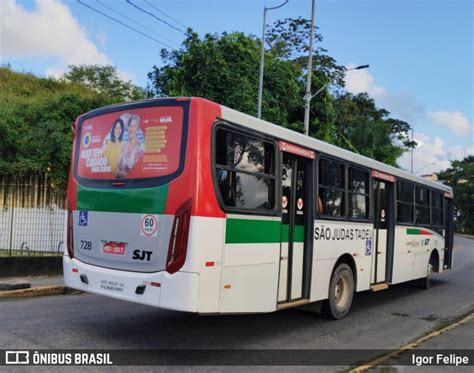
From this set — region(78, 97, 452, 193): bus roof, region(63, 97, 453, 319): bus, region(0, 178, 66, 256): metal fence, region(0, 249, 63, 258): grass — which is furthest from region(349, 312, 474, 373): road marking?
region(0, 249, 63, 258): grass

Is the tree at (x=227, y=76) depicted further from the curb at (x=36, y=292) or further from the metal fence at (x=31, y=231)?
the curb at (x=36, y=292)

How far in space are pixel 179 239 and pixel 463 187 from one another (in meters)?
66.1

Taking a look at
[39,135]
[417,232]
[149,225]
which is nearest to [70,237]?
[149,225]

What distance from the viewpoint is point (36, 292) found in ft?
31.3

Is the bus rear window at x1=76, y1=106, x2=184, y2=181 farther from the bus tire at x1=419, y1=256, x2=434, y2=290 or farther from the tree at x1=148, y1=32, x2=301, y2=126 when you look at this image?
the tree at x1=148, y1=32, x2=301, y2=126

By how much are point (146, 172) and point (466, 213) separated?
67.9 metres

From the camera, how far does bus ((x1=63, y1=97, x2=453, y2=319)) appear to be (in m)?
5.45

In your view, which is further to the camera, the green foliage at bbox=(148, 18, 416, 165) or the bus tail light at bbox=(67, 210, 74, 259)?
the green foliage at bbox=(148, 18, 416, 165)

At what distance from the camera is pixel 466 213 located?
216 feet

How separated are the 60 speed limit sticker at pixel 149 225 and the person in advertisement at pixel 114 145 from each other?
0.81 meters

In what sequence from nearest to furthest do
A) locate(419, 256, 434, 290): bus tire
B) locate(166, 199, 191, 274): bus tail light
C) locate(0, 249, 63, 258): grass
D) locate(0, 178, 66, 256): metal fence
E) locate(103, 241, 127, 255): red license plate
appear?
locate(166, 199, 191, 274): bus tail light < locate(103, 241, 127, 255): red license plate < locate(0, 249, 63, 258): grass < locate(0, 178, 66, 256): metal fence < locate(419, 256, 434, 290): bus tire

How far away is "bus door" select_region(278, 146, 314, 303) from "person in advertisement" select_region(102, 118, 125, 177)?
7.27ft

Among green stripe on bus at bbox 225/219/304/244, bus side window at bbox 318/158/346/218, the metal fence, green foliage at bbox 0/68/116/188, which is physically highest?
green foliage at bbox 0/68/116/188

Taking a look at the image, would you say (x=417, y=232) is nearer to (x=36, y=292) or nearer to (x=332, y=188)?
(x=332, y=188)
